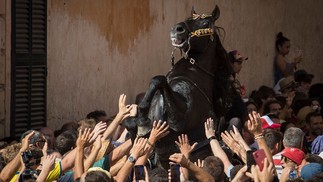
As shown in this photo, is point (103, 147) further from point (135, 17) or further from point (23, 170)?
point (135, 17)

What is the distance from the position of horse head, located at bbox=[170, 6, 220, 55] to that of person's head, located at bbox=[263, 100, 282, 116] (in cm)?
390

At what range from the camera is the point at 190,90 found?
13.3 meters

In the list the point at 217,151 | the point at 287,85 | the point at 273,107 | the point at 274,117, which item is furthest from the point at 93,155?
the point at 287,85

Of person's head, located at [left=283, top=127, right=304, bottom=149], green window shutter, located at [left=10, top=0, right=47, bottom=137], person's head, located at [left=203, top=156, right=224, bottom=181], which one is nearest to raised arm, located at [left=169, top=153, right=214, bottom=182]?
person's head, located at [left=203, top=156, right=224, bottom=181]

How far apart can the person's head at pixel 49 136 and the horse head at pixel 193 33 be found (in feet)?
5.44

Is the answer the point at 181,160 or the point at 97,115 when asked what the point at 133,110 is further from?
the point at 97,115

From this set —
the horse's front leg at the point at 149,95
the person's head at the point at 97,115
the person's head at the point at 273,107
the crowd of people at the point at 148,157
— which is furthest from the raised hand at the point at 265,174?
the person's head at the point at 273,107

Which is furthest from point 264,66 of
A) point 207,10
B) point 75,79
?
point 75,79

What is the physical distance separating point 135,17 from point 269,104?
6.92 feet

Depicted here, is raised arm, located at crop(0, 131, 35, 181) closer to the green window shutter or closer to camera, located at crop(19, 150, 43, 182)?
camera, located at crop(19, 150, 43, 182)

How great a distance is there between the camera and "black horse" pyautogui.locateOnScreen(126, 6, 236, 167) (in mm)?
12770

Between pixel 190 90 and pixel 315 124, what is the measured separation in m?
3.81

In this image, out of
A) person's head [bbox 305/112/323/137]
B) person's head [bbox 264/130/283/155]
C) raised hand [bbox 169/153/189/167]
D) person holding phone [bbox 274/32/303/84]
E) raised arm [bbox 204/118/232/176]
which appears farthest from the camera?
person holding phone [bbox 274/32/303/84]

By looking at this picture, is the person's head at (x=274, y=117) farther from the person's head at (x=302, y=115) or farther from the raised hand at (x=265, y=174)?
the raised hand at (x=265, y=174)
